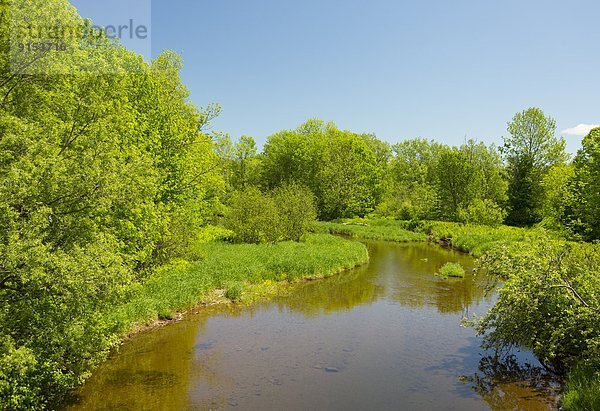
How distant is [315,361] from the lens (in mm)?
17391

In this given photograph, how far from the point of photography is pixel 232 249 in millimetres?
33094

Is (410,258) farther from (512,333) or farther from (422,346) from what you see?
(512,333)

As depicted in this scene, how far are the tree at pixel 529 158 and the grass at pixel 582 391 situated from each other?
177 feet

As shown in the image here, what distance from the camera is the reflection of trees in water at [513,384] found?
14125mm

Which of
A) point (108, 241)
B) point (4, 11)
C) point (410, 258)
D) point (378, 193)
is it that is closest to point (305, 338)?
point (108, 241)

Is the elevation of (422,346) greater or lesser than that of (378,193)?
lesser

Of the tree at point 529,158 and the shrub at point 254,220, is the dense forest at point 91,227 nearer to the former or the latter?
the shrub at point 254,220

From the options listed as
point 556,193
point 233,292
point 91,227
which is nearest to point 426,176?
point 556,193

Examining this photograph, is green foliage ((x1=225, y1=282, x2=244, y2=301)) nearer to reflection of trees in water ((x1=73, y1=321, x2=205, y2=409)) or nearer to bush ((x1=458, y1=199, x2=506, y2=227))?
reflection of trees in water ((x1=73, y1=321, x2=205, y2=409))

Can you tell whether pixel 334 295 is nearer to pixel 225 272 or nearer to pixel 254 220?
pixel 225 272

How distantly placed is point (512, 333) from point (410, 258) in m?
26.0

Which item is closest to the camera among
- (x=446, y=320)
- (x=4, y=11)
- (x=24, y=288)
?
(x=24, y=288)

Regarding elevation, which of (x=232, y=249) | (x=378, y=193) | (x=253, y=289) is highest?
(x=378, y=193)

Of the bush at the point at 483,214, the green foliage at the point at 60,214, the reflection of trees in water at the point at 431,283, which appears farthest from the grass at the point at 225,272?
the bush at the point at 483,214
